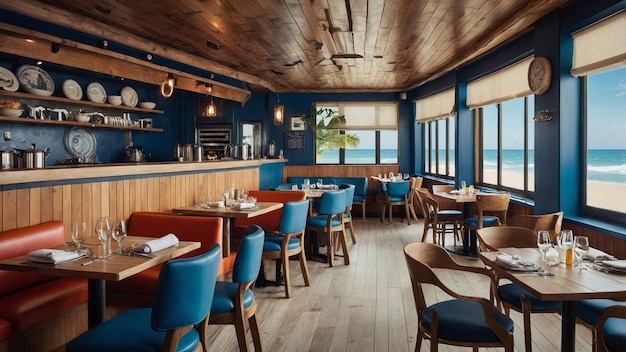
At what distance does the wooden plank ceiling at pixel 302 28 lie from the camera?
4812 mm

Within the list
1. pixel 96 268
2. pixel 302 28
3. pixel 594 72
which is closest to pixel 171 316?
pixel 96 268

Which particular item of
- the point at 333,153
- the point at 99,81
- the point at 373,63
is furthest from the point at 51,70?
the point at 333,153

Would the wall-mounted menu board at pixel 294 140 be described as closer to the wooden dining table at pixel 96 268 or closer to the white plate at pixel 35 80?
the white plate at pixel 35 80

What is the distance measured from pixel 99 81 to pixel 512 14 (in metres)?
6.40

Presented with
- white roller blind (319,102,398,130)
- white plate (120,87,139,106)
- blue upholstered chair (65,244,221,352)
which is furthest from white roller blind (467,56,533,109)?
white plate (120,87,139,106)

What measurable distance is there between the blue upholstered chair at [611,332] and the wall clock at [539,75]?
349 cm

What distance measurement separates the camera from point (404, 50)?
274 inches

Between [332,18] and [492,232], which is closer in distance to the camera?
[492,232]

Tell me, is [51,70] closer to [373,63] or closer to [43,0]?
[43,0]

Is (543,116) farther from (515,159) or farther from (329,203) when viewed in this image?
(515,159)

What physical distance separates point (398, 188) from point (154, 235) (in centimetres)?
615

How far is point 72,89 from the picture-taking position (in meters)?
6.95

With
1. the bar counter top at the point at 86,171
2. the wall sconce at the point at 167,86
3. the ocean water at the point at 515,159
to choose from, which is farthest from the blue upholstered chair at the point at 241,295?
the ocean water at the point at 515,159

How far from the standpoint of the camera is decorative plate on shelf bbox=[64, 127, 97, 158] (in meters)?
7.34
